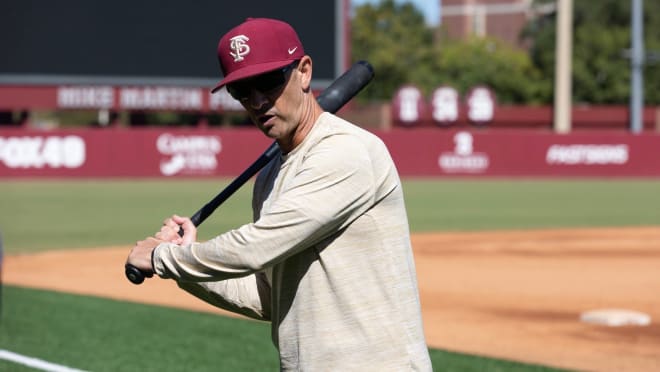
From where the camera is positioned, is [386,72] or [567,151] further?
[386,72]

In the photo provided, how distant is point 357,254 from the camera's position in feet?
9.99

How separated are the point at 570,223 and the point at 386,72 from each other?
5121cm

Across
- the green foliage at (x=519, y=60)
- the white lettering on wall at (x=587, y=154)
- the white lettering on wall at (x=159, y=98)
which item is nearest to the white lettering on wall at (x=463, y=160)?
the white lettering on wall at (x=587, y=154)

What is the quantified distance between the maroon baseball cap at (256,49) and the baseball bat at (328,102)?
690 millimetres

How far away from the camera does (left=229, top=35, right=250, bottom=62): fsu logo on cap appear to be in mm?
2990

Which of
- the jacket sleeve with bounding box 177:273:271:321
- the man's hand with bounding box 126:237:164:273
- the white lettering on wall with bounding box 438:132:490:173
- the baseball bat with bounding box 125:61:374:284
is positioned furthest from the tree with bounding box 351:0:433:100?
the man's hand with bounding box 126:237:164:273

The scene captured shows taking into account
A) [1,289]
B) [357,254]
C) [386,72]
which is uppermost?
[357,254]

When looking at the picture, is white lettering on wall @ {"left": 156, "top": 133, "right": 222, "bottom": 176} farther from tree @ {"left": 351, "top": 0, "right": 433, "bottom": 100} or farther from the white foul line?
tree @ {"left": 351, "top": 0, "right": 433, "bottom": 100}

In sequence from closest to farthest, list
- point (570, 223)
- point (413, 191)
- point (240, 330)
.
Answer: point (240, 330)
point (570, 223)
point (413, 191)

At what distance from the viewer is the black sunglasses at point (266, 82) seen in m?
3.02

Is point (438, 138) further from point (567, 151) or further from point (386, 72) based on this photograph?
point (386, 72)

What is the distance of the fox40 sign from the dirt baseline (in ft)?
61.3

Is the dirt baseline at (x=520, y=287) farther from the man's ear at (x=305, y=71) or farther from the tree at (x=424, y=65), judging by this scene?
the tree at (x=424, y=65)

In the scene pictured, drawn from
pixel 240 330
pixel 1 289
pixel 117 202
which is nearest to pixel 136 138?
pixel 117 202
